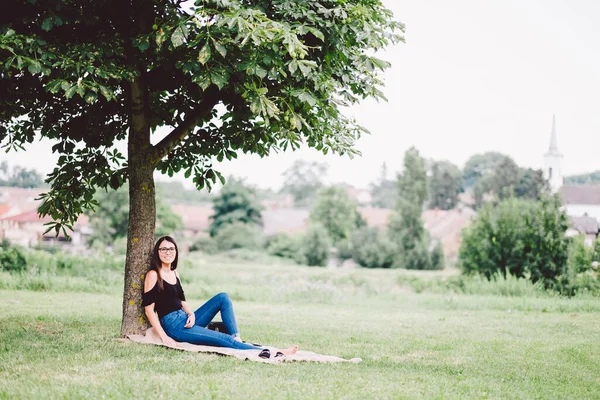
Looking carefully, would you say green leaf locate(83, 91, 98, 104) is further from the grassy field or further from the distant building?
the distant building

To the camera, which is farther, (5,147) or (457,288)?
(457,288)

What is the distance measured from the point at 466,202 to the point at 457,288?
3182 inches

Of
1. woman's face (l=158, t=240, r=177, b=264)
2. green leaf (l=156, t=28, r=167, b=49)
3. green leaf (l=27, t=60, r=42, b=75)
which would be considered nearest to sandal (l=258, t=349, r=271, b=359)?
woman's face (l=158, t=240, r=177, b=264)

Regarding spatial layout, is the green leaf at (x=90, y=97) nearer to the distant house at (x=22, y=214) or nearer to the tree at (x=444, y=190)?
the distant house at (x=22, y=214)

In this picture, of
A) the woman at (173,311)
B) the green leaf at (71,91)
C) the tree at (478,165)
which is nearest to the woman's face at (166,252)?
the woman at (173,311)

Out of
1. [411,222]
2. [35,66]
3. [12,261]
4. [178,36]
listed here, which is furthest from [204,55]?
[411,222]

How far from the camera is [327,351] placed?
9.71 meters

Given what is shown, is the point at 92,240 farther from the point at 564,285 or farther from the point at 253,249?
the point at 564,285

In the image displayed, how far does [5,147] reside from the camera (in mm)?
11469

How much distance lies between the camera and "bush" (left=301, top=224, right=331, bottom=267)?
5962 centimetres

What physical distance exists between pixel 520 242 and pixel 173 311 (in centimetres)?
1796

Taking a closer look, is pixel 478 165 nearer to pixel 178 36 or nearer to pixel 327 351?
Result: pixel 327 351

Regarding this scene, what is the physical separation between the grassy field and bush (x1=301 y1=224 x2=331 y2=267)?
132 ft

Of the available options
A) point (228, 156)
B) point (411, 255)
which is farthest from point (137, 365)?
point (411, 255)
